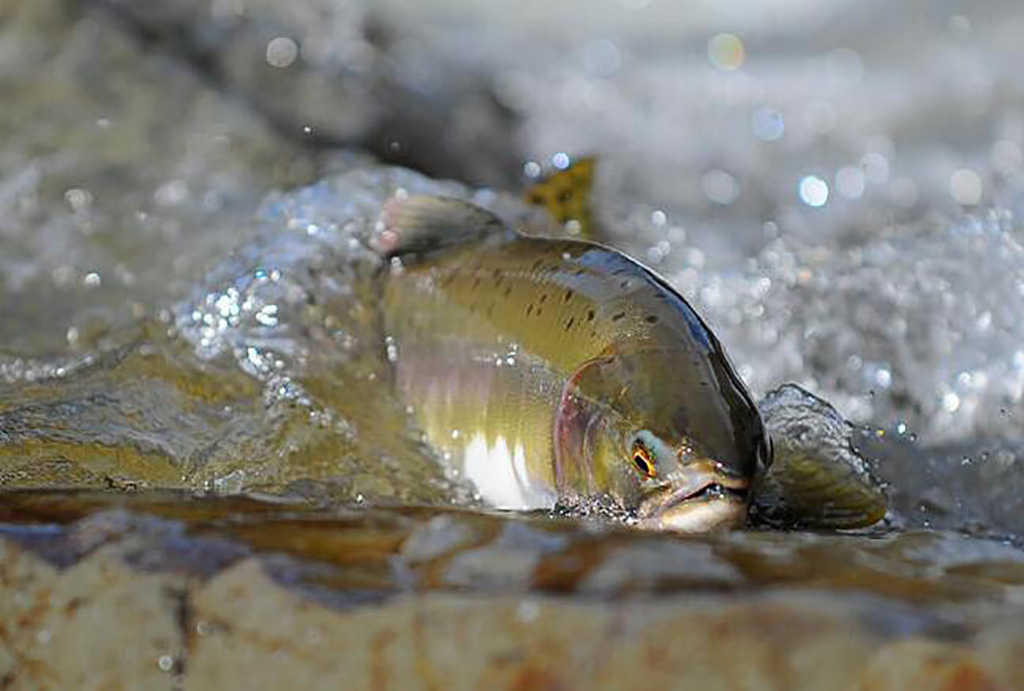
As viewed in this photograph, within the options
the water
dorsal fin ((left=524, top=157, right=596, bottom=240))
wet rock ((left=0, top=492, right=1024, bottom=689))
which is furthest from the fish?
dorsal fin ((left=524, top=157, right=596, bottom=240))

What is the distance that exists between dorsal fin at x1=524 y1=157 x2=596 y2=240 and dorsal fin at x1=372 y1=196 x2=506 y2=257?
64 cm

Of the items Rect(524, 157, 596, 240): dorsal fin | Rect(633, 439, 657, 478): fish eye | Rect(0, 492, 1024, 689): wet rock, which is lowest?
Rect(0, 492, 1024, 689): wet rock

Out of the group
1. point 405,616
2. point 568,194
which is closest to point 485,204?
point 568,194

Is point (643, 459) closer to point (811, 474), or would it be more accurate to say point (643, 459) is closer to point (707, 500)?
point (707, 500)

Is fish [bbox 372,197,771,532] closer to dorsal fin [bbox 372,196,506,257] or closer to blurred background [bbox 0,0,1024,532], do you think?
dorsal fin [bbox 372,196,506,257]

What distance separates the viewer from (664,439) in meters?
2.17

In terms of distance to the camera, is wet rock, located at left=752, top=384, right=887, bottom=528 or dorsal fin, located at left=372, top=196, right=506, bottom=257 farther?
dorsal fin, located at left=372, top=196, right=506, bottom=257

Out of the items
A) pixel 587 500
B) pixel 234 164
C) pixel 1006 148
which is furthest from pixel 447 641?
pixel 1006 148

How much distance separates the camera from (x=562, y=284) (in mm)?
2631

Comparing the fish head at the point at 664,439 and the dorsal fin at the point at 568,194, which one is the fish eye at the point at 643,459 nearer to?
the fish head at the point at 664,439

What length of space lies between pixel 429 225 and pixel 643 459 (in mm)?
1153

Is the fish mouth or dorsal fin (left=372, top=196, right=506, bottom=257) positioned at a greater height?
dorsal fin (left=372, top=196, right=506, bottom=257)

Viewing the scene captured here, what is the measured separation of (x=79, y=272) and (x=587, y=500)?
9.12 ft

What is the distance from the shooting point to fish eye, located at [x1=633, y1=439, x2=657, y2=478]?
2.18 m
